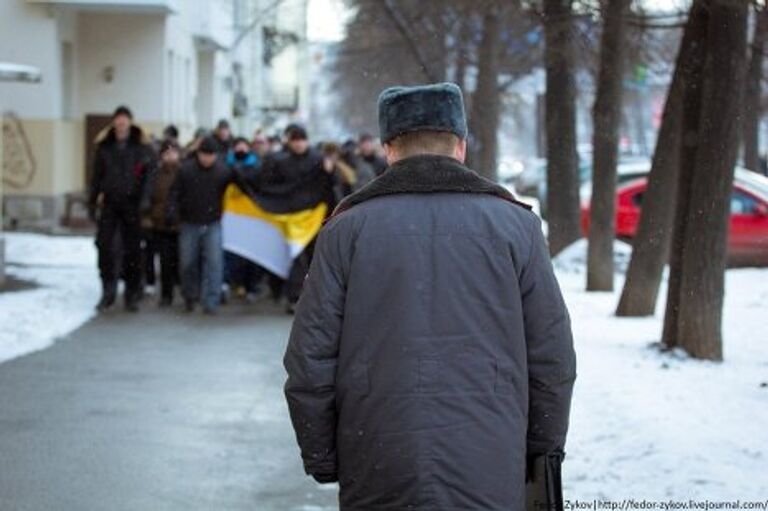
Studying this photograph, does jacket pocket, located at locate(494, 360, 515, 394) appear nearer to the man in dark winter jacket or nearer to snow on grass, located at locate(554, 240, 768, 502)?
the man in dark winter jacket

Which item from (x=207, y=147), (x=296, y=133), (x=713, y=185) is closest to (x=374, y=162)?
(x=296, y=133)

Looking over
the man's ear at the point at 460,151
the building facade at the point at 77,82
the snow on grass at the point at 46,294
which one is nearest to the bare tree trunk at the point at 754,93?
the snow on grass at the point at 46,294

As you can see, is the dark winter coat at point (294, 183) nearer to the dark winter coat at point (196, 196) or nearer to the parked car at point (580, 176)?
the dark winter coat at point (196, 196)

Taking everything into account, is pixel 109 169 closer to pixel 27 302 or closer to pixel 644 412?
pixel 27 302

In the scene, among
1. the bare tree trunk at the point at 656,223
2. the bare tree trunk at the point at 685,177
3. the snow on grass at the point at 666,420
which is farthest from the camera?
the bare tree trunk at the point at 656,223

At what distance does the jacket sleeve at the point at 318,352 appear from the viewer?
11.9 feet

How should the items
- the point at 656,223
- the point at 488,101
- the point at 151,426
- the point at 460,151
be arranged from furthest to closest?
the point at 488,101, the point at 656,223, the point at 151,426, the point at 460,151

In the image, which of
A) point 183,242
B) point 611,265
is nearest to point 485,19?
point 611,265

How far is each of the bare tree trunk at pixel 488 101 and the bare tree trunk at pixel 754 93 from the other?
4.31 meters

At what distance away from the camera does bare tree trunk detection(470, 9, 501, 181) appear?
79.6ft

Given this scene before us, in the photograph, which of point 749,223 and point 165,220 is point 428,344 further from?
point 749,223

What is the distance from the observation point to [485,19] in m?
22.8

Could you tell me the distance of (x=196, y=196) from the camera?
576 inches

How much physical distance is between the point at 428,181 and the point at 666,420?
14.9 feet
